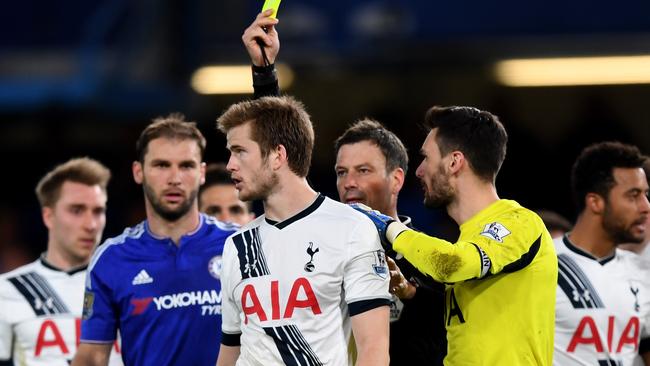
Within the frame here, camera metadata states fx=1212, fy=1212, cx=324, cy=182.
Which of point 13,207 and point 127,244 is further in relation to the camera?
point 13,207

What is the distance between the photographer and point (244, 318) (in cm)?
516

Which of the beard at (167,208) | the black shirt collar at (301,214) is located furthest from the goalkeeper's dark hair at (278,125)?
the beard at (167,208)

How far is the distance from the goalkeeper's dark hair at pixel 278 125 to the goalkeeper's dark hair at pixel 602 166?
2.60 metres

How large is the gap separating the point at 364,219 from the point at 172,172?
1.67 metres

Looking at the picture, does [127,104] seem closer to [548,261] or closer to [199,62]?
[199,62]

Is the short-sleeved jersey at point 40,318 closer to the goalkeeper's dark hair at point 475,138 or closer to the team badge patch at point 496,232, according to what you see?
the goalkeeper's dark hair at point 475,138

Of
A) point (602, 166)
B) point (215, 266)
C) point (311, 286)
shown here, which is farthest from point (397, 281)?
point (602, 166)

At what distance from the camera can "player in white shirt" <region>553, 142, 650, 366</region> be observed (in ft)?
21.9

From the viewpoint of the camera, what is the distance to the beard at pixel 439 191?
216 inches

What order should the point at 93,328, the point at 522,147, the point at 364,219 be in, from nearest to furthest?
the point at 364,219
the point at 93,328
the point at 522,147

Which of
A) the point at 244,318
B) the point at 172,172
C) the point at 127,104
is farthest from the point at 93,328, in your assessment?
the point at 127,104

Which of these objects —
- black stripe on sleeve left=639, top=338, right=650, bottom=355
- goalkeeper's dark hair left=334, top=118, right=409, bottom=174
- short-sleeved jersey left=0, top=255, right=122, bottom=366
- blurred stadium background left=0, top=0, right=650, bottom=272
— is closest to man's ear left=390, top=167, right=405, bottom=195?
goalkeeper's dark hair left=334, top=118, right=409, bottom=174

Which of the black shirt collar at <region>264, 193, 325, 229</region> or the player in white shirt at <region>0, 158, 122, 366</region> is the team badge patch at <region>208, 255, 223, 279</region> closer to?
the player in white shirt at <region>0, 158, 122, 366</region>

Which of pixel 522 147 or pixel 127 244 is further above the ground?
pixel 522 147
